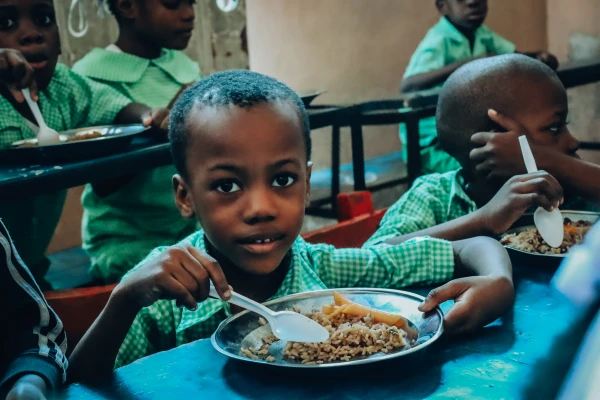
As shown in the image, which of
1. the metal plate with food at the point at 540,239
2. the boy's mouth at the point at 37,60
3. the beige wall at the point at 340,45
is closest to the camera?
the metal plate with food at the point at 540,239

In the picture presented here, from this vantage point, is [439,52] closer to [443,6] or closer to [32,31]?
[443,6]

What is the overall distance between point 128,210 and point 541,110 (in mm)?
1386

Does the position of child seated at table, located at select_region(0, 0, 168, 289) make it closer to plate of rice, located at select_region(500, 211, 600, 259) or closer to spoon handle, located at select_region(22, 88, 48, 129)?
spoon handle, located at select_region(22, 88, 48, 129)

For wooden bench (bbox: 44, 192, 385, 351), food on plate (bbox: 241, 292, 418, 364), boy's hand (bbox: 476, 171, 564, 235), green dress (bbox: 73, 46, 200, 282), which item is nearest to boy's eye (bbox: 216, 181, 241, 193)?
food on plate (bbox: 241, 292, 418, 364)

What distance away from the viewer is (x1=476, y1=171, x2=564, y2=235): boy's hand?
135cm

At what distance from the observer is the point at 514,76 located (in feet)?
5.61

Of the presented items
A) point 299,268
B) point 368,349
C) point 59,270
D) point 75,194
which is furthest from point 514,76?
point 75,194

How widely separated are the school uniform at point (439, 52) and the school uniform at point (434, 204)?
1.21m

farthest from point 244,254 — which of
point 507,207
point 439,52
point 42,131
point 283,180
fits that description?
point 439,52

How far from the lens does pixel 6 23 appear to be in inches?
79.9

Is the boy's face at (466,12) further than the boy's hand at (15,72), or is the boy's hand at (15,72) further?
the boy's face at (466,12)

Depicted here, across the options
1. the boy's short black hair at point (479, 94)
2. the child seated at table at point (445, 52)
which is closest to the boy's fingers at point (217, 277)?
the boy's short black hair at point (479, 94)

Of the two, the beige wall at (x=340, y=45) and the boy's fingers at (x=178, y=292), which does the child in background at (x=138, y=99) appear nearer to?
the boy's fingers at (x=178, y=292)

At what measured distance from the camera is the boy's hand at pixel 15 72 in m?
1.86
